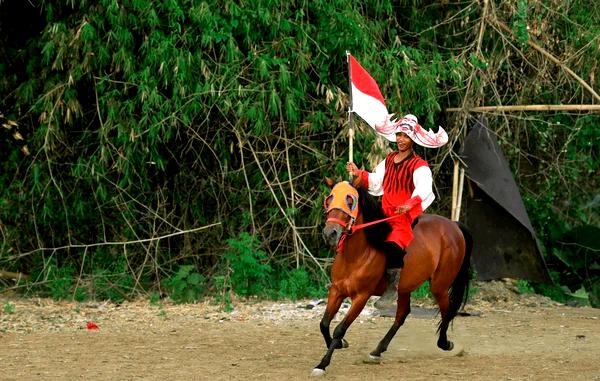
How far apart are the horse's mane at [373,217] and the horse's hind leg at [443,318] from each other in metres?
0.97

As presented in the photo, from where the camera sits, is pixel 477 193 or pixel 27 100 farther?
pixel 477 193

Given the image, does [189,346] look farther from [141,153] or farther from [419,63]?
[419,63]

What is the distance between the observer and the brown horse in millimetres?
6811

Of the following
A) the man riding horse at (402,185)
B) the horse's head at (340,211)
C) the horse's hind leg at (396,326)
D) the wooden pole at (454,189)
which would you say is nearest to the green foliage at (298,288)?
the wooden pole at (454,189)

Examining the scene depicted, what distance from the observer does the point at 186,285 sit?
35.8 ft

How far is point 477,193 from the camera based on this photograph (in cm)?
1209

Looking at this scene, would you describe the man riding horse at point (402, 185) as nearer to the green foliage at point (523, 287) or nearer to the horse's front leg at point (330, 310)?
the horse's front leg at point (330, 310)

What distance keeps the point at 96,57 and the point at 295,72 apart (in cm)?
201

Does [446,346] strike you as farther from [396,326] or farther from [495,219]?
[495,219]

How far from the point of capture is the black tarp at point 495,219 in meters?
11.8

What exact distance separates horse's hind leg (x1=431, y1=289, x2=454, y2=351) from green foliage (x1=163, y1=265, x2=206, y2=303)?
11.5ft

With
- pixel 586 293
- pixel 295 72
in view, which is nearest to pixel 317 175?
pixel 295 72

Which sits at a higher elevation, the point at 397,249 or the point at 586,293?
the point at 397,249

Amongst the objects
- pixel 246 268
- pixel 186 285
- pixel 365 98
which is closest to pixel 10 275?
pixel 186 285
